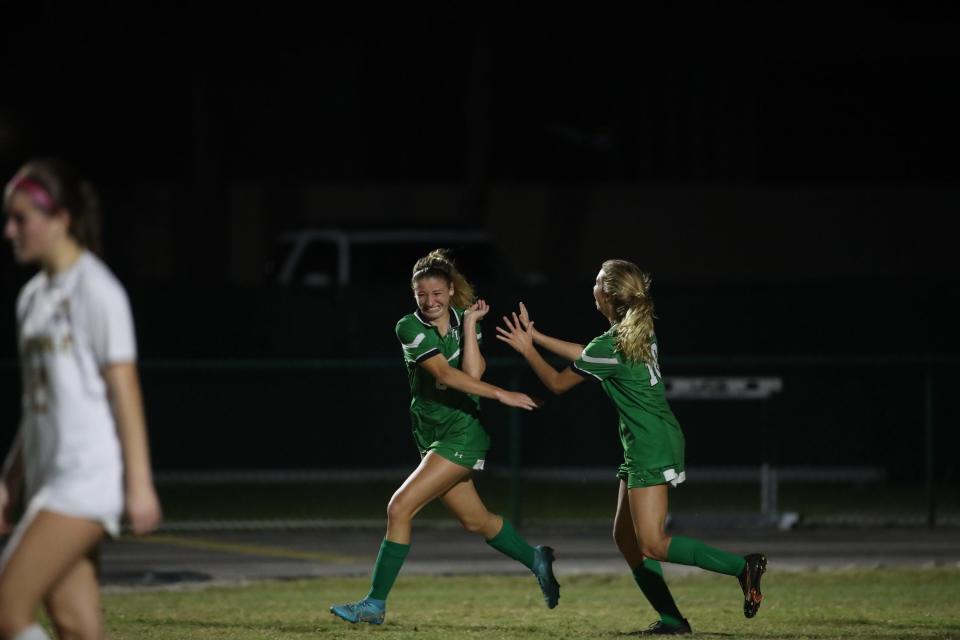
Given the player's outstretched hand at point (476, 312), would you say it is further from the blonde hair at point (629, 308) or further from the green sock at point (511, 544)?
the green sock at point (511, 544)

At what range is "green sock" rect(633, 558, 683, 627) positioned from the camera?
30.8 feet

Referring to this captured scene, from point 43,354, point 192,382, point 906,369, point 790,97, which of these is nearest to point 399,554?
point 43,354

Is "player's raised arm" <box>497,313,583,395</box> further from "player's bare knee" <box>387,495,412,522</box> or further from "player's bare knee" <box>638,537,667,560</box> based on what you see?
"player's bare knee" <box>387,495,412,522</box>

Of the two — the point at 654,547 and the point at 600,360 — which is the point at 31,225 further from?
the point at 654,547

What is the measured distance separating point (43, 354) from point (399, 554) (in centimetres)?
407

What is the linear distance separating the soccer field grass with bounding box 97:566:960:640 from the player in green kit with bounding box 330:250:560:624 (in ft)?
1.29

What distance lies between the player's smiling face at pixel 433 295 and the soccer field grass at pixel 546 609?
5.49 feet

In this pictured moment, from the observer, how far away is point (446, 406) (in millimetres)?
9680

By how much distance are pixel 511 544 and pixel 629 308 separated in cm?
170

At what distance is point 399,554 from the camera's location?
384 inches

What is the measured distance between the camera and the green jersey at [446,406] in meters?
9.59

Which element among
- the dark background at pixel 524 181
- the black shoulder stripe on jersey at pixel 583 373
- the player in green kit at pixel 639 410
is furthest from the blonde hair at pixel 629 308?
the dark background at pixel 524 181

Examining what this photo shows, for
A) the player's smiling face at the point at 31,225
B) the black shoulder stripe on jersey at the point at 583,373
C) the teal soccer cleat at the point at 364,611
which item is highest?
the player's smiling face at the point at 31,225

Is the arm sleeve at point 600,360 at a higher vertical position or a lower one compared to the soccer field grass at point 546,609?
higher
